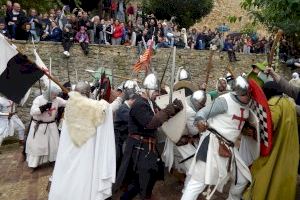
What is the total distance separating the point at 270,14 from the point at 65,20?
9.40m

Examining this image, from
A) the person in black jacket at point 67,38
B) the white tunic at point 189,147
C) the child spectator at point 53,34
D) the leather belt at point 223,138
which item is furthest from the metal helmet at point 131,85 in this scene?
the child spectator at point 53,34

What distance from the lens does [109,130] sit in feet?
17.8

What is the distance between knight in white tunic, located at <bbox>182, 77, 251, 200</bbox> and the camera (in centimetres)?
507

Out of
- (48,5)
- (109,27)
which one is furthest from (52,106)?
(48,5)

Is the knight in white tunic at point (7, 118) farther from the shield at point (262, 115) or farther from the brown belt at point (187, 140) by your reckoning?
the shield at point (262, 115)

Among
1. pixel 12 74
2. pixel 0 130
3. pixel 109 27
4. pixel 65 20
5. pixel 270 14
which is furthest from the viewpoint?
pixel 109 27

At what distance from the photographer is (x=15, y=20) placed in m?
14.2

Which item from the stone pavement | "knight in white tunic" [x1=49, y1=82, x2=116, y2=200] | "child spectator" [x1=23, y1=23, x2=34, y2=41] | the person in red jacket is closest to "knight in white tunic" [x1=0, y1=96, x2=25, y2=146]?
the stone pavement

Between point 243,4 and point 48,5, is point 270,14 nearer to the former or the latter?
point 243,4

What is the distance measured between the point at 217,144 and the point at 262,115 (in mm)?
625

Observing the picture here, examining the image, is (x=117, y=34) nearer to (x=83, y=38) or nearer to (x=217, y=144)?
(x=83, y=38)

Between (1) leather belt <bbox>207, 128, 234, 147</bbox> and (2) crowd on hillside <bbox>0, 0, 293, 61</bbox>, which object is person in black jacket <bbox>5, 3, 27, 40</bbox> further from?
(1) leather belt <bbox>207, 128, 234, 147</bbox>

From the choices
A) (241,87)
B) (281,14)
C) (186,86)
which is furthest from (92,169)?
(281,14)

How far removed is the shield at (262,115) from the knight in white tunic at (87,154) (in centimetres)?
175
